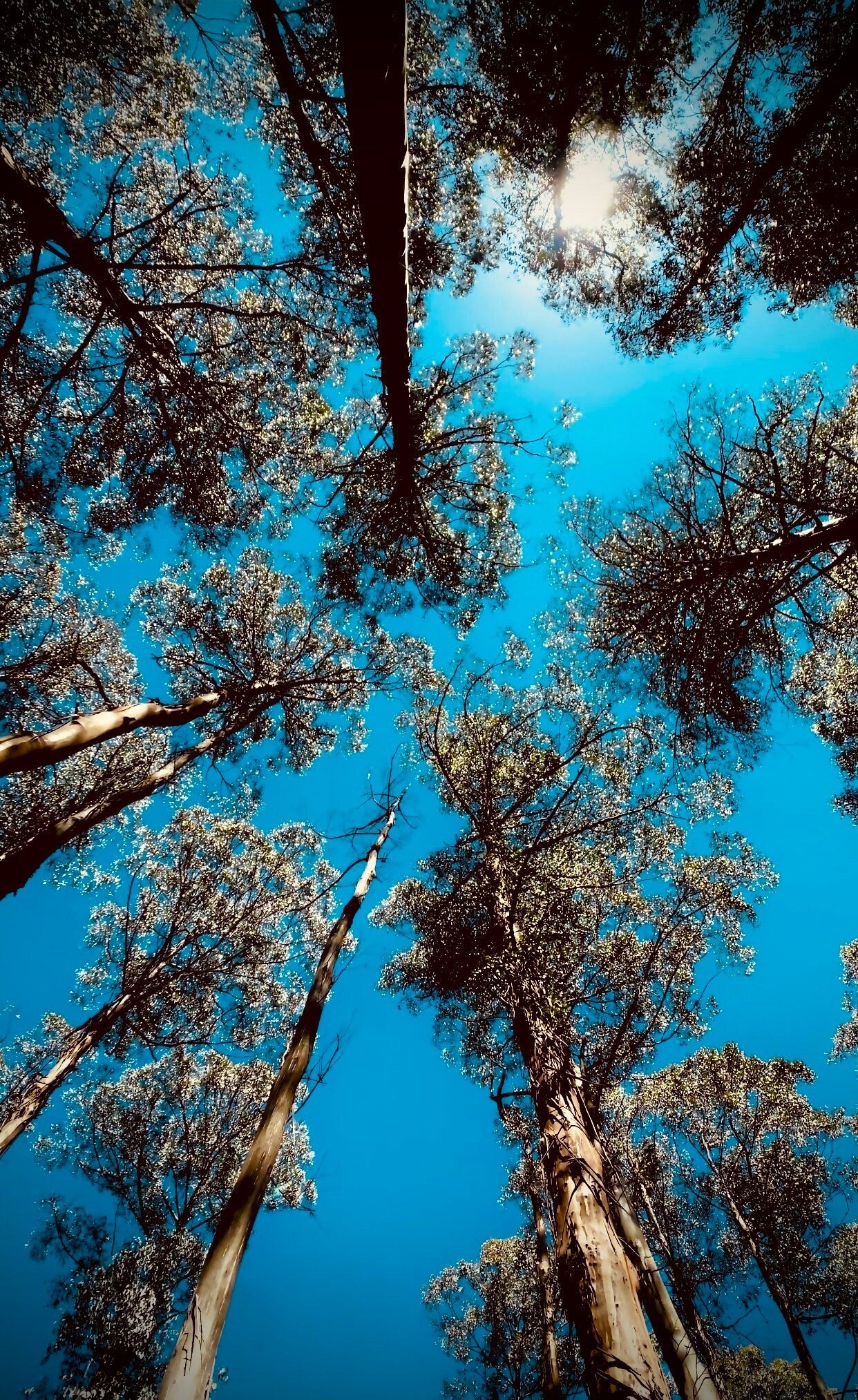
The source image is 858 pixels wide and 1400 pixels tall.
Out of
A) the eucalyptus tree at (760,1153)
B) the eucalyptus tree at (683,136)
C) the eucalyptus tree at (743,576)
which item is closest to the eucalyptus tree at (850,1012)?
the eucalyptus tree at (760,1153)

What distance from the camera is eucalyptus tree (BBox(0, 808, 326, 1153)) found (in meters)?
7.69

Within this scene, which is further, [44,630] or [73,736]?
[44,630]

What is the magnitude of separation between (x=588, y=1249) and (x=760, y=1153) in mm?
11470

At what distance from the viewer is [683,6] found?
5.14m

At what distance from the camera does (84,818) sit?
441cm

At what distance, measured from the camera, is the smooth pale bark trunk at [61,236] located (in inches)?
139

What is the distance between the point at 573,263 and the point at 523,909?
825 cm

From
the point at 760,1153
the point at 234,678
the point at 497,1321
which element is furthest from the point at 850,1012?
the point at 234,678

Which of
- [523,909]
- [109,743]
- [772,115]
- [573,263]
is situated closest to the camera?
[772,115]

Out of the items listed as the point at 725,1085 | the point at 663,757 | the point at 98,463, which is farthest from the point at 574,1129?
the point at 725,1085

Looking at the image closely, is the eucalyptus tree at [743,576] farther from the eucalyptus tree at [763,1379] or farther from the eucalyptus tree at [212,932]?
the eucalyptus tree at [763,1379]

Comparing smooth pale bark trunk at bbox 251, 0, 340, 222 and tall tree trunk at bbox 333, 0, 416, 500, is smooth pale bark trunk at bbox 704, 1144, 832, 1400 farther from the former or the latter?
smooth pale bark trunk at bbox 251, 0, 340, 222

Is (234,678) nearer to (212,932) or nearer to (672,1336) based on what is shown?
(212,932)

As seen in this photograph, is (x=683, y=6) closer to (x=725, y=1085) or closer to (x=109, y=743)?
(x=109, y=743)
